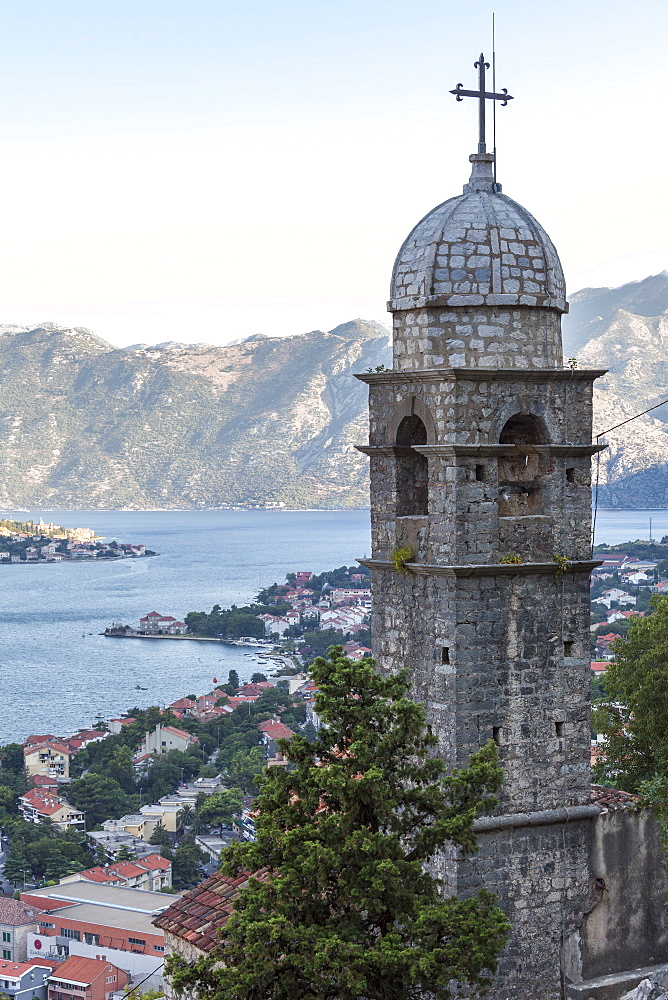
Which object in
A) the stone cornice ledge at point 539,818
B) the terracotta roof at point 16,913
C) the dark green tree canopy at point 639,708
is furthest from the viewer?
the terracotta roof at point 16,913

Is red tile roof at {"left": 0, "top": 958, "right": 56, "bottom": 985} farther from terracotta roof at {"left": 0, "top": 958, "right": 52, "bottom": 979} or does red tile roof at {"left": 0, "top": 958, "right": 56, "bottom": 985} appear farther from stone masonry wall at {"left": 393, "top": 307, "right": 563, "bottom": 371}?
stone masonry wall at {"left": 393, "top": 307, "right": 563, "bottom": 371}

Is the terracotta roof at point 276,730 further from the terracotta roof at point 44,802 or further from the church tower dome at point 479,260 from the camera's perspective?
the church tower dome at point 479,260

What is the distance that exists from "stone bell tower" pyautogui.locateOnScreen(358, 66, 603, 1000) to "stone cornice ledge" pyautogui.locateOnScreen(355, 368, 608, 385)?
17 mm

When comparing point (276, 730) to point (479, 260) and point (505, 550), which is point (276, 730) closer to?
point (505, 550)

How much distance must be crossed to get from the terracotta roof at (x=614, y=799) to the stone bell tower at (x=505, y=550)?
1.42 ft

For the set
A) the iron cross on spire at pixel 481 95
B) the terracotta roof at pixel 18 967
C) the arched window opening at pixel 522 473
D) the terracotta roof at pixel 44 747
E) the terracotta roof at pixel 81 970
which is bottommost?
the terracotta roof at pixel 18 967

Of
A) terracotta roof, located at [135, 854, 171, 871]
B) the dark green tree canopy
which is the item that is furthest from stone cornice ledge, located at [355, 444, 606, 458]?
terracotta roof, located at [135, 854, 171, 871]

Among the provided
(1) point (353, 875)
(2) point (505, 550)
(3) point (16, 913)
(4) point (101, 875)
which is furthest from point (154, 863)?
(1) point (353, 875)

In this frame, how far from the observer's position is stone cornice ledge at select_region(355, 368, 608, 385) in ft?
39.4

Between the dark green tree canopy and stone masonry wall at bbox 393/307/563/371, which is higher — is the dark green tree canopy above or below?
below

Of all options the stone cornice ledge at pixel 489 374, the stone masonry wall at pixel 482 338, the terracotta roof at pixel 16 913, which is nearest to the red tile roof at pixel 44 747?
the terracotta roof at pixel 16 913

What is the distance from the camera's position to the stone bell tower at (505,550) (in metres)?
12.0

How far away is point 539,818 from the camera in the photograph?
12.1m

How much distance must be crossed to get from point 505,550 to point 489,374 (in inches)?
58.4
